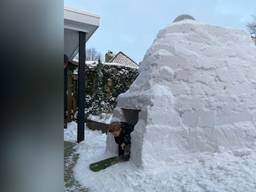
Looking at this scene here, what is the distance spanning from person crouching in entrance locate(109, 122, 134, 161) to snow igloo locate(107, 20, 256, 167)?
345 millimetres

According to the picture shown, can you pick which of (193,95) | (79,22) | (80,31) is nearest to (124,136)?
(193,95)

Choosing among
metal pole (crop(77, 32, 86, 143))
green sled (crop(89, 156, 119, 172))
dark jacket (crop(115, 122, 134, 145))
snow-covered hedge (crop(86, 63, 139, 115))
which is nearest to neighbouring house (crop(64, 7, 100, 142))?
metal pole (crop(77, 32, 86, 143))

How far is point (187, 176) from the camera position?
404 cm

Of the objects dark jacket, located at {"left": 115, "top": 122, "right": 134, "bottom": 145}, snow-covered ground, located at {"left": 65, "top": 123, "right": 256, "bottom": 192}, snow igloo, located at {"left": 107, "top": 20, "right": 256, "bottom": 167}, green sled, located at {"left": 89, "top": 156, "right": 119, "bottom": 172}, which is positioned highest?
snow igloo, located at {"left": 107, "top": 20, "right": 256, "bottom": 167}

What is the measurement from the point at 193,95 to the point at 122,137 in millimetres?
1281

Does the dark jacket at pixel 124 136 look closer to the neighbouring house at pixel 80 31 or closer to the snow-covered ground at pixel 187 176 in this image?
the snow-covered ground at pixel 187 176

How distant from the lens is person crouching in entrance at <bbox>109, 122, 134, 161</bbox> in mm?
5289

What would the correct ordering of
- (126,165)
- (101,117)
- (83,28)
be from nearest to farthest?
(126,165) < (83,28) < (101,117)

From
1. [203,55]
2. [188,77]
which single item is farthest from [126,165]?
[203,55]

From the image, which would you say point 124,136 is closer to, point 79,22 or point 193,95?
point 193,95

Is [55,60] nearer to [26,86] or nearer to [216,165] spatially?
[26,86]

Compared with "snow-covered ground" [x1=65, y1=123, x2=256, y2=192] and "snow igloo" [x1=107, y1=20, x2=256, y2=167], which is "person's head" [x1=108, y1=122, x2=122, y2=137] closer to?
"snow igloo" [x1=107, y1=20, x2=256, y2=167]

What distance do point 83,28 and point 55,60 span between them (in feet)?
23.3

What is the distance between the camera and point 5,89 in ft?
2.05
